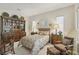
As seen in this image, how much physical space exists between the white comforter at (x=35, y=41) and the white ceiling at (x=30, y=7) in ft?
1.17

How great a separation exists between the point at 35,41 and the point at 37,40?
0.03 m

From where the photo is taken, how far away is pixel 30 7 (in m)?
1.87

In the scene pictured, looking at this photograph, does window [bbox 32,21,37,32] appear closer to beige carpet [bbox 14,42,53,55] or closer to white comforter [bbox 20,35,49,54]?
white comforter [bbox 20,35,49,54]

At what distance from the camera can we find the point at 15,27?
1.87 metres

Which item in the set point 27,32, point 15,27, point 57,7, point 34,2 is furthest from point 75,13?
point 15,27

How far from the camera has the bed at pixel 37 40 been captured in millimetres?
1851

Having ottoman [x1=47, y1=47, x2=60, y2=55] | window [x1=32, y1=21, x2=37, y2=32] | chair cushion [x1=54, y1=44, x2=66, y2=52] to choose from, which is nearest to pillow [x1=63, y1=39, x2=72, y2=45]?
chair cushion [x1=54, y1=44, x2=66, y2=52]

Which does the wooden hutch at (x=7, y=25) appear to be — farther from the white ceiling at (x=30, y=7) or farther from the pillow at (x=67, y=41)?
the pillow at (x=67, y=41)

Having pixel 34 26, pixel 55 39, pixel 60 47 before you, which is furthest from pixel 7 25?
pixel 60 47

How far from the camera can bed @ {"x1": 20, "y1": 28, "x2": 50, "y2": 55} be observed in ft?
6.07

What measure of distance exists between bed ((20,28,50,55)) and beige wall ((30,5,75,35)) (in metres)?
0.19

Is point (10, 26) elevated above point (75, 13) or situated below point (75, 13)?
below

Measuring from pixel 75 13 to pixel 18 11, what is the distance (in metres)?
0.84

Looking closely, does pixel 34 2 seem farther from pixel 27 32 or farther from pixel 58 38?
pixel 58 38
